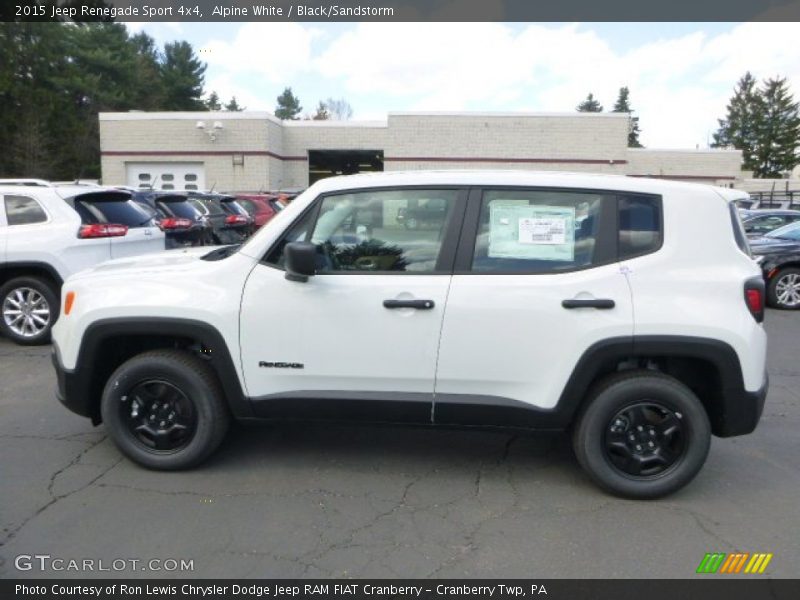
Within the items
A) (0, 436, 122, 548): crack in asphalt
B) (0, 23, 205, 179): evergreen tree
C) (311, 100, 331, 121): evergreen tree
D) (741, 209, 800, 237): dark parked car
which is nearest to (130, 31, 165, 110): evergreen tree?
(0, 23, 205, 179): evergreen tree

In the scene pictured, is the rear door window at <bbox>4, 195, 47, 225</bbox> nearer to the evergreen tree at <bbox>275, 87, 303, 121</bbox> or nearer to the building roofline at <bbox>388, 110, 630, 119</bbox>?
the building roofline at <bbox>388, 110, 630, 119</bbox>

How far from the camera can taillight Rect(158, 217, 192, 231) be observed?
1027 centimetres

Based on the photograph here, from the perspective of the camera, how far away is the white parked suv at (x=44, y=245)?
7.26m

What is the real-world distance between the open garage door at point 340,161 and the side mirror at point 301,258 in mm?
29027

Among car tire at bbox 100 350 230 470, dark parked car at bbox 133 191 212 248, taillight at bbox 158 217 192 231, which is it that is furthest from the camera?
dark parked car at bbox 133 191 212 248

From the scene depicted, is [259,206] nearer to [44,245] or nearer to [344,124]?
[44,245]

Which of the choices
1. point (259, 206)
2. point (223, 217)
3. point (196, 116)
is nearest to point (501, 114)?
point (196, 116)

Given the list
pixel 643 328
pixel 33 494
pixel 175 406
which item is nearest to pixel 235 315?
pixel 175 406

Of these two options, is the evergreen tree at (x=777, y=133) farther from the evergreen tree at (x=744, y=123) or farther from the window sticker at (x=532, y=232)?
the window sticker at (x=532, y=232)

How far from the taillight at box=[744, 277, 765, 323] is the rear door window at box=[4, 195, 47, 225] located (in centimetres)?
698

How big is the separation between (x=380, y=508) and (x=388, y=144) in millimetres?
28312

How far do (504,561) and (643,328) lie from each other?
1.44 meters

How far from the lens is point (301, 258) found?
3639mm

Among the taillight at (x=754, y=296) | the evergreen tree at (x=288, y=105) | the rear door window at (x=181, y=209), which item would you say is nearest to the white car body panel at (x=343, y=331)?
the taillight at (x=754, y=296)
